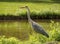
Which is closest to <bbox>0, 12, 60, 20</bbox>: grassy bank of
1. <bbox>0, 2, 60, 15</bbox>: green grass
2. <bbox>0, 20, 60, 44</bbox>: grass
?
<bbox>0, 2, 60, 15</bbox>: green grass

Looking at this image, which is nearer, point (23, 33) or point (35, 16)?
point (23, 33)

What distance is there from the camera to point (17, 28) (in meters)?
10.7

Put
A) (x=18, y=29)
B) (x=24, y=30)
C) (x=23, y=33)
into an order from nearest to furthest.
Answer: (x=23, y=33)
(x=24, y=30)
(x=18, y=29)

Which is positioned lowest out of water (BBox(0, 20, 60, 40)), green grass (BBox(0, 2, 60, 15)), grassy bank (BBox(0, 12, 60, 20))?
green grass (BBox(0, 2, 60, 15))

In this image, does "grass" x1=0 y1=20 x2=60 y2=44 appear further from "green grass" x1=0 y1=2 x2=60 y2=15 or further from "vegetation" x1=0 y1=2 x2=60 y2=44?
"green grass" x1=0 y1=2 x2=60 y2=15

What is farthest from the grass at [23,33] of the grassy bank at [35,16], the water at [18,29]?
the grassy bank at [35,16]

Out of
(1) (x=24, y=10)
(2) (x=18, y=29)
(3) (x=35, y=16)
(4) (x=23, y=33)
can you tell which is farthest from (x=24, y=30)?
(1) (x=24, y=10)

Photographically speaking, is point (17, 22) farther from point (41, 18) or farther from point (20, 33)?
point (20, 33)

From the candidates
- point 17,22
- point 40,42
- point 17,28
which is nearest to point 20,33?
point 17,28

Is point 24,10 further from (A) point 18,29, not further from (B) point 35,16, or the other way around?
(A) point 18,29

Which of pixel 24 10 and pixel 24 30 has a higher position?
pixel 24 30

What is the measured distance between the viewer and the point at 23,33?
9.84 metres

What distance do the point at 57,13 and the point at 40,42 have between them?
6.60m

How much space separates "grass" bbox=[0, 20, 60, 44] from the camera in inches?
268
